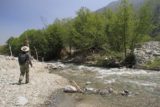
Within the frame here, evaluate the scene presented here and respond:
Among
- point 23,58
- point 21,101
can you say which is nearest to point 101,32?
point 23,58

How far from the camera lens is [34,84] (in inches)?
879

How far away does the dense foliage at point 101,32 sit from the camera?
4797 cm

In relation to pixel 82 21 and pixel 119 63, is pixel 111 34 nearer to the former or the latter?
pixel 119 63

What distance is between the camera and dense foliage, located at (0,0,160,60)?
47969mm

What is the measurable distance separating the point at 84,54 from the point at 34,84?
1589 inches

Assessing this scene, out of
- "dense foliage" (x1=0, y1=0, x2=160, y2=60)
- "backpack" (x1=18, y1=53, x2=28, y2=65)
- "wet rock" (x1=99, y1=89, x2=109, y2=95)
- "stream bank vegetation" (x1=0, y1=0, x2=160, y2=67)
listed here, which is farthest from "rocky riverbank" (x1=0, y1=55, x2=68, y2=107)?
"dense foliage" (x1=0, y1=0, x2=160, y2=60)

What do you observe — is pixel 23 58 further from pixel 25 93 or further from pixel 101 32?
pixel 101 32

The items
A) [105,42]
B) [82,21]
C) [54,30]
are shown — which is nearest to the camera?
[105,42]

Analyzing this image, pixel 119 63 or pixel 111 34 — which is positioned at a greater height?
pixel 111 34

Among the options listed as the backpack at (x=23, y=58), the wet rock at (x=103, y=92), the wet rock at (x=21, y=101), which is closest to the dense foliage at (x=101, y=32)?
the wet rock at (x=103, y=92)

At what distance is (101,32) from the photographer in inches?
2140

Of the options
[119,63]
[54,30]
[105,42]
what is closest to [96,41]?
[105,42]

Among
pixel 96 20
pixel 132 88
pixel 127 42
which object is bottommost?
pixel 132 88

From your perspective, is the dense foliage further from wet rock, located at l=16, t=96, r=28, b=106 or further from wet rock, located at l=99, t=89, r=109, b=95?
wet rock, located at l=16, t=96, r=28, b=106
